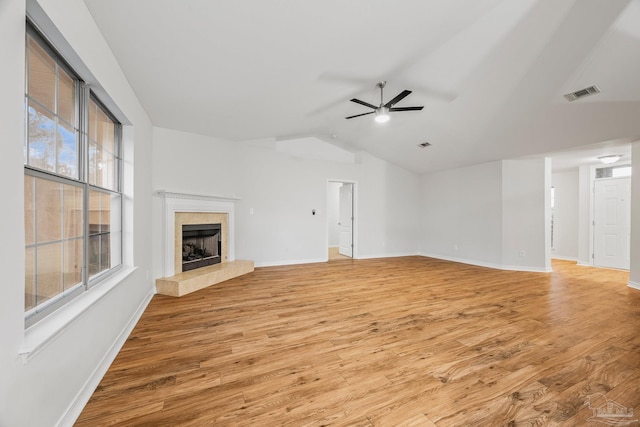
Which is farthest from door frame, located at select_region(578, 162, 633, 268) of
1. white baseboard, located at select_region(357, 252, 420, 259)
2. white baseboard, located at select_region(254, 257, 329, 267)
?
white baseboard, located at select_region(254, 257, 329, 267)

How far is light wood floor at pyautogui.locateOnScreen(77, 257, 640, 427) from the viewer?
1.50 metres

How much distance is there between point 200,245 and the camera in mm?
4777

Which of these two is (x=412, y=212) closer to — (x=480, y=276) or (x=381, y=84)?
(x=480, y=276)

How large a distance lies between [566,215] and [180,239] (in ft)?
30.8

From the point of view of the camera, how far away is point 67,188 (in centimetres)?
168

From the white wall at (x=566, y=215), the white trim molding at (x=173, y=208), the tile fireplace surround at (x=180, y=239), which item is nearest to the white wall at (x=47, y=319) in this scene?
the tile fireplace surround at (x=180, y=239)

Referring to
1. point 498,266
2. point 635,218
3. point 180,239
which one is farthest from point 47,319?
point 635,218

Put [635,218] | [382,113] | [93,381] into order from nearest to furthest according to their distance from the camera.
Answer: [93,381] < [382,113] < [635,218]

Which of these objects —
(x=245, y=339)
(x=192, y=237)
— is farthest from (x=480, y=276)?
(x=192, y=237)

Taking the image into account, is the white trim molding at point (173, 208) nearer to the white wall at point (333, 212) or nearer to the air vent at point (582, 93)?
the white wall at point (333, 212)

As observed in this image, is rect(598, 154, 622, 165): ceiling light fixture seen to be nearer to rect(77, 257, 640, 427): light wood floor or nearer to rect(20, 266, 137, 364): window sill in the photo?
rect(77, 257, 640, 427): light wood floor

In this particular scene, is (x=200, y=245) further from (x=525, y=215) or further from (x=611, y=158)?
(x=611, y=158)

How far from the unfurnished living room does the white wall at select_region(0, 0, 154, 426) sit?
13 millimetres

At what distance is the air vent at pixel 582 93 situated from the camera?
10.4 ft
